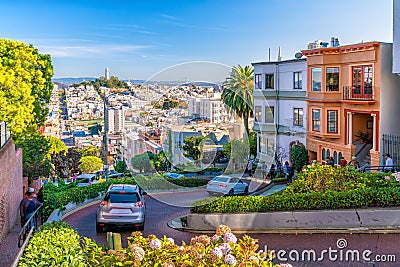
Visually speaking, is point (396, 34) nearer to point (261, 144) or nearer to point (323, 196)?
point (261, 144)

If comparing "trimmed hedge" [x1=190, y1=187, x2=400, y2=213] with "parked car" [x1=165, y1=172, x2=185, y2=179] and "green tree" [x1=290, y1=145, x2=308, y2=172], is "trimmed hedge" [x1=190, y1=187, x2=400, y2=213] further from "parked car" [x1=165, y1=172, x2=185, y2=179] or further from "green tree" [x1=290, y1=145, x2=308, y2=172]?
"green tree" [x1=290, y1=145, x2=308, y2=172]

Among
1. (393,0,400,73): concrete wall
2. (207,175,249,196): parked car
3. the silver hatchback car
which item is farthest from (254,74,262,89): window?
the silver hatchback car

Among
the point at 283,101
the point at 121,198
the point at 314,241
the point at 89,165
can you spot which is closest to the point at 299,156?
the point at 283,101

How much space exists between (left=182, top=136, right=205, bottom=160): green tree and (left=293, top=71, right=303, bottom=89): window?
2346 centimetres

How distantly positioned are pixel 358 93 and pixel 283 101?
9.50 meters

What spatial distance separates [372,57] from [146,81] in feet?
62.4

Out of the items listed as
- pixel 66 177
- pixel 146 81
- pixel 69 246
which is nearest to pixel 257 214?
pixel 146 81

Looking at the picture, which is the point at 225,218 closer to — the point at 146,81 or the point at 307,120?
the point at 146,81

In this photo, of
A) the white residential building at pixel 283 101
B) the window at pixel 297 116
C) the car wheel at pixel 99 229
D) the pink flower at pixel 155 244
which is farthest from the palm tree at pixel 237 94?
the window at pixel 297 116

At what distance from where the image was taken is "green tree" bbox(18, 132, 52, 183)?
85.9ft

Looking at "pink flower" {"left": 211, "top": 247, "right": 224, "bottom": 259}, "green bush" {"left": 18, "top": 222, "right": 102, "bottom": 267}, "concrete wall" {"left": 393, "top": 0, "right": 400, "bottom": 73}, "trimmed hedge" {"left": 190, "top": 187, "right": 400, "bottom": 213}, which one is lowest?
"trimmed hedge" {"left": 190, "top": 187, "right": 400, "bottom": 213}

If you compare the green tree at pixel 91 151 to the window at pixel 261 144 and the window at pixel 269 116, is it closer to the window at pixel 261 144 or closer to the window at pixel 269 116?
the window at pixel 269 116

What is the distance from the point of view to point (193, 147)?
13469 mm

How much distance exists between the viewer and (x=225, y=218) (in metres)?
12.6
